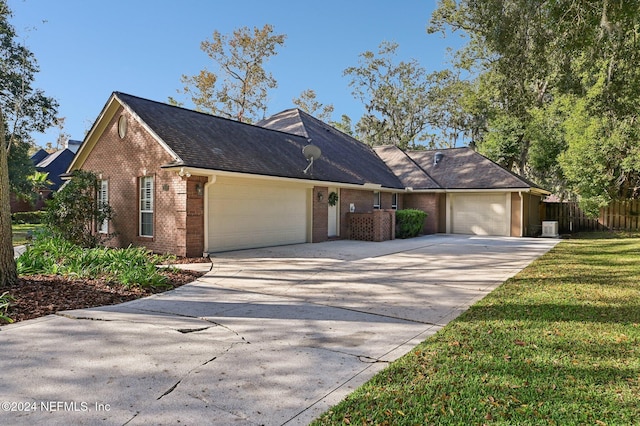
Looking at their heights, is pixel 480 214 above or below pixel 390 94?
below

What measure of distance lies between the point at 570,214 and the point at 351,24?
712 inches

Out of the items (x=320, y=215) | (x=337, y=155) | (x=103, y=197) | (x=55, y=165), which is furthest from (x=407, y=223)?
(x=55, y=165)

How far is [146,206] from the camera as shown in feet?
40.2

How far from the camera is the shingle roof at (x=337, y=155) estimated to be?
1700cm

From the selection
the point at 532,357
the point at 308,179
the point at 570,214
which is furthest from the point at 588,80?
the point at 532,357

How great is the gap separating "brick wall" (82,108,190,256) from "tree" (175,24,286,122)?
61.4ft

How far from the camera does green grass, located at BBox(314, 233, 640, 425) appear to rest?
283 centimetres

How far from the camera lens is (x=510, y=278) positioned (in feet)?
27.9

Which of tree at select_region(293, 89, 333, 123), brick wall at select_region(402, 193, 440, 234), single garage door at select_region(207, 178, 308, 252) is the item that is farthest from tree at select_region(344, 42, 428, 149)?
single garage door at select_region(207, 178, 308, 252)

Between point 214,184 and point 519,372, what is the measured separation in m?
9.76

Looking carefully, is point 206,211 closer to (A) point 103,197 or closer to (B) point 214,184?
(B) point 214,184

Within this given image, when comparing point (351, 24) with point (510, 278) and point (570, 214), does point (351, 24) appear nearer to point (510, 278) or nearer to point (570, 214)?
point (570, 214)

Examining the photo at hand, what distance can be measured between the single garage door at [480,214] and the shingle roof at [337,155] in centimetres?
342

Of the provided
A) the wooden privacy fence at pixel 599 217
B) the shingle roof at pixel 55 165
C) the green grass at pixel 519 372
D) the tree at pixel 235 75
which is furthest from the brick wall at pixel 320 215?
the shingle roof at pixel 55 165
